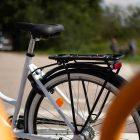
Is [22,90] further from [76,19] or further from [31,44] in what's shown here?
Result: [76,19]

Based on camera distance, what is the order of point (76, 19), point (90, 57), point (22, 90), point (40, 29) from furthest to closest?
point (76, 19) → point (22, 90) → point (40, 29) → point (90, 57)

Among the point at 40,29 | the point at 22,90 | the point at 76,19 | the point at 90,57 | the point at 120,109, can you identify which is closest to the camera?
the point at 120,109

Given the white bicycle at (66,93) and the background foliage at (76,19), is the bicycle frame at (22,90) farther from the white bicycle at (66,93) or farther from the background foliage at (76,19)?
the background foliage at (76,19)

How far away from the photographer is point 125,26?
39.8 metres

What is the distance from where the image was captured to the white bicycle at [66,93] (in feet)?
12.2

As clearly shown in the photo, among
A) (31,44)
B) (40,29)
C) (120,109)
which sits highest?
(120,109)

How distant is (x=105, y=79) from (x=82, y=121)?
0.39m

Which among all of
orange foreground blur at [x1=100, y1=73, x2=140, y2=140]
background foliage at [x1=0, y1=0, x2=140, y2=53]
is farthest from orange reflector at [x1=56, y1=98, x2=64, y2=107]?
background foliage at [x1=0, y1=0, x2=140, y2=53]

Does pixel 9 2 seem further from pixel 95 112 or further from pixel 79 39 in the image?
pixel 95 112

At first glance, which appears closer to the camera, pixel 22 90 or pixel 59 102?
pixel 59 102

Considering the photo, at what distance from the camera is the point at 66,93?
164 inches

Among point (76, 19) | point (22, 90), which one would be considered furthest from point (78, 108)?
point (76, 19)

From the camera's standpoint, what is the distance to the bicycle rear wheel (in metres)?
3.75

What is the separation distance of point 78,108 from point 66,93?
145 millimetres
